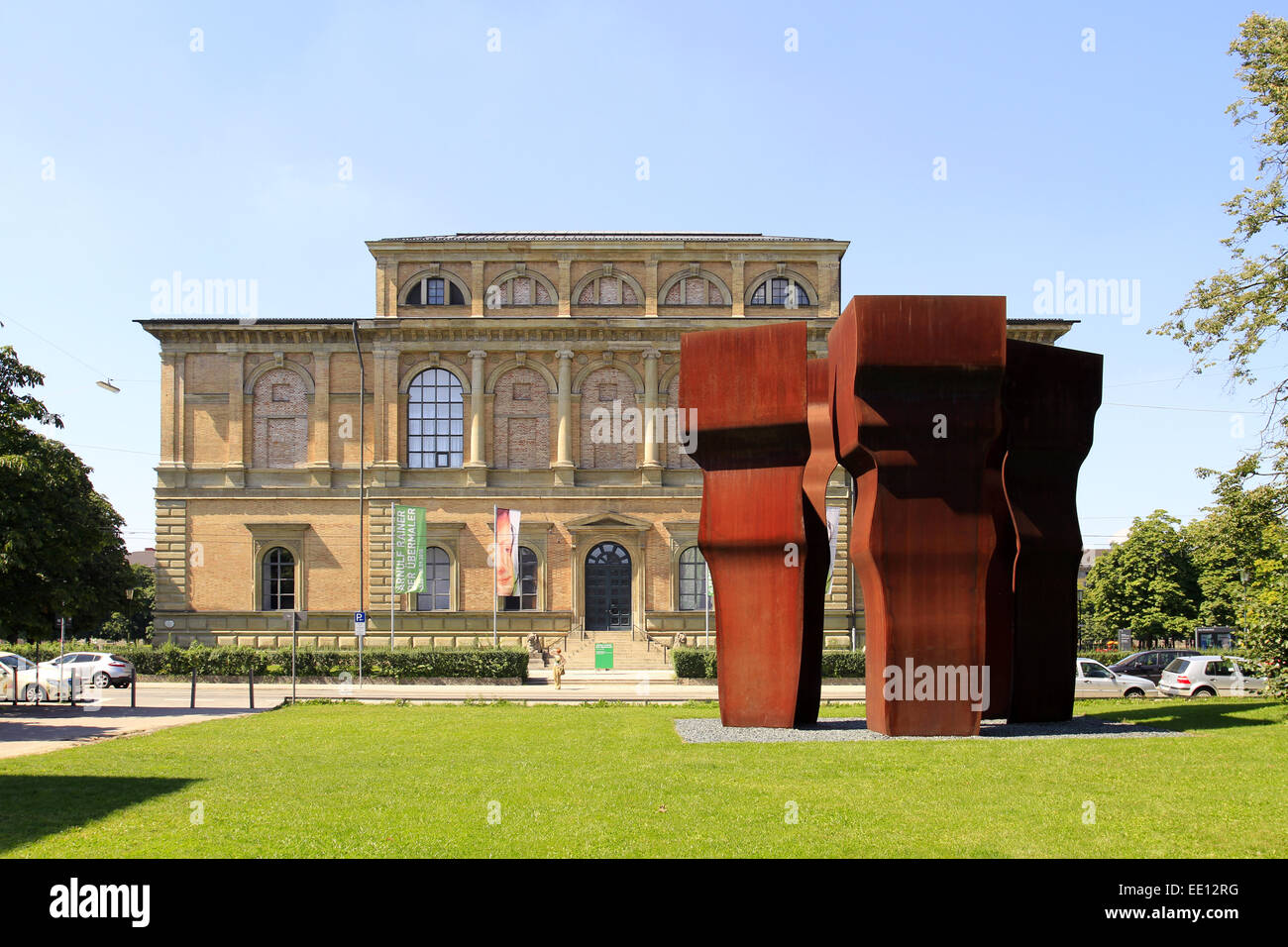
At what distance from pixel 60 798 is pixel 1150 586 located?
55.7 metres

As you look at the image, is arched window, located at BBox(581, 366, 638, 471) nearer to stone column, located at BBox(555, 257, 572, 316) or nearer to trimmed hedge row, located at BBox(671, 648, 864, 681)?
stone column, located at BBox(555, 257, 572, 316)

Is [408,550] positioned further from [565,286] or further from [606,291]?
[606,291]

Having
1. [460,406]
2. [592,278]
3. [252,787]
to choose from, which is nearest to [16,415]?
[252,787]

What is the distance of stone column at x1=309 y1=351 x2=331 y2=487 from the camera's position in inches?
1879

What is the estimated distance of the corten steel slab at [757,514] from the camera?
19.2m

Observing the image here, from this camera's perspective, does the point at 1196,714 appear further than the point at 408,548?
No

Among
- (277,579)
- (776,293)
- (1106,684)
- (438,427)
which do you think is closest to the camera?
(1106,684)

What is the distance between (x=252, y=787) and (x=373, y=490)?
3530 cm

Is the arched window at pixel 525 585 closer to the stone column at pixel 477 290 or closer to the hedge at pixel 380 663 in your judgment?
the hedge at pixel 380 663

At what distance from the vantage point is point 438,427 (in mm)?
48500

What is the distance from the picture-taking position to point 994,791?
41.1 feet

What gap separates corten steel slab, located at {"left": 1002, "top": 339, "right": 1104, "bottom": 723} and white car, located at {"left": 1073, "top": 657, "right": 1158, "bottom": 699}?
13.9 meters

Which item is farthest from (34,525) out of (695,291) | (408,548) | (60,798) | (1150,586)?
(1150,586)

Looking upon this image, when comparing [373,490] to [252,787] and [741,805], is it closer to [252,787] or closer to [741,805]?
[252,787]
